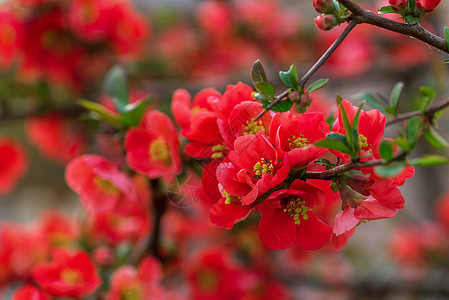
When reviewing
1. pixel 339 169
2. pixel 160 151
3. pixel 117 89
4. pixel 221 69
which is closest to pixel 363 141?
pixel 339 169

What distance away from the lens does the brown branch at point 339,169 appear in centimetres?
29

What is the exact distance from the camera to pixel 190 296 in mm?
743

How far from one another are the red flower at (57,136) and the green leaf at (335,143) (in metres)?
0.89

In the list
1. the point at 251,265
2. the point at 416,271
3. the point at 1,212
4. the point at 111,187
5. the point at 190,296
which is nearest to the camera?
the point at 111,187

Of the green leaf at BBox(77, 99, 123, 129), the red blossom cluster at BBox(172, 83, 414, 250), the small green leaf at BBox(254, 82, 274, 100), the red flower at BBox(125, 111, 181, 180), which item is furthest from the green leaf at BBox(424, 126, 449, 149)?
the green leaf at BBox(77, 99, 123, 129)

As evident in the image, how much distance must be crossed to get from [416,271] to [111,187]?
82 centimetres

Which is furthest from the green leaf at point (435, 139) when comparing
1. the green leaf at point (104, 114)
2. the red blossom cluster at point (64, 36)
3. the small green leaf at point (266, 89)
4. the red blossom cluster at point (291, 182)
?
the red blossom cluster at point (64, 36)

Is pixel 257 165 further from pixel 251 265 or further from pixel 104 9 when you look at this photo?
pixel 104 9

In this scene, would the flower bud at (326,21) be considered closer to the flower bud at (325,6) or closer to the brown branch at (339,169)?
the flower bud at (325,6)

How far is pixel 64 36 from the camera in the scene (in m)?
0.95

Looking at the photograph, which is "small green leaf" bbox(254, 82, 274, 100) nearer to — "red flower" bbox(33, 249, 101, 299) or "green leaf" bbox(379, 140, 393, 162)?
"green leaf" bbox(379, 140, 393, 162)

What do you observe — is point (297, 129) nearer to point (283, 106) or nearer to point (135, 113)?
point (283, 106)

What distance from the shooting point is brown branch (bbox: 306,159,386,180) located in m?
0.29

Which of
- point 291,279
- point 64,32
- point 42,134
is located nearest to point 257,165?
point 291,279
